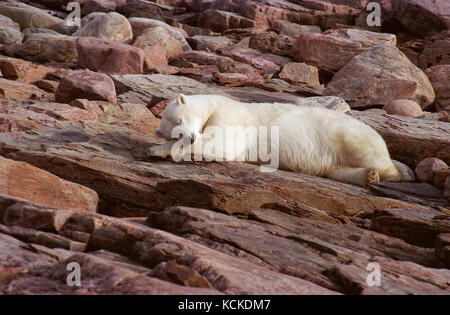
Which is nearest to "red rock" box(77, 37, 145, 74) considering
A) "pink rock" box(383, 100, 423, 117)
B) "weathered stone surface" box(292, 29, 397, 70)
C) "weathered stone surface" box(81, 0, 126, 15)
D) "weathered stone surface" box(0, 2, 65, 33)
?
"weathered stone surface" box(292, 29, 397, 70)

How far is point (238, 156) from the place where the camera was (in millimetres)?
7418

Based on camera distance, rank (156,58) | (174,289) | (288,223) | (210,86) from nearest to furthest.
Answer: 1. (174,289)
2. (288,223)
3. (210,86)
4. (156,58)

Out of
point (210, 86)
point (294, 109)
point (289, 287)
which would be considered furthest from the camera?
point (210, 86)

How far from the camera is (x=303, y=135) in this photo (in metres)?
7.66

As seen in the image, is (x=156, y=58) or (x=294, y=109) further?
(x=156, y=58)

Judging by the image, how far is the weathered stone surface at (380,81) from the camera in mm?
14016

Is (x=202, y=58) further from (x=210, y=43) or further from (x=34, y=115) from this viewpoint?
(x=34, y=115)

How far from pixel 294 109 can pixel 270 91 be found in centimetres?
752

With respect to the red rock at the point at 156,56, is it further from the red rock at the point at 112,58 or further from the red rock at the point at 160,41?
the red rock at the point at 112,58

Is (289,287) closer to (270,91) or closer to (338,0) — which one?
(270,91)

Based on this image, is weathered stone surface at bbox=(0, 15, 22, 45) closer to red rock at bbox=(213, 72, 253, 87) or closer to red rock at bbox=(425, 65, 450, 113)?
red rock at bbox=(213, 72, 253, 87)

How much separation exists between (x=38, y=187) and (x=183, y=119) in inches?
92.9

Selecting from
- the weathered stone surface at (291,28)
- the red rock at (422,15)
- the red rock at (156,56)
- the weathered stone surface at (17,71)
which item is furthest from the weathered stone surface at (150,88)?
the red rock at (422,15)
